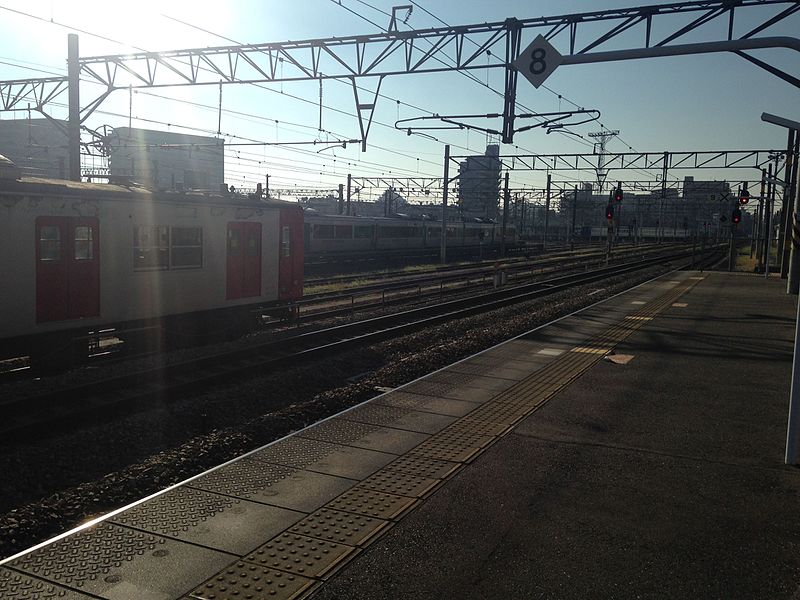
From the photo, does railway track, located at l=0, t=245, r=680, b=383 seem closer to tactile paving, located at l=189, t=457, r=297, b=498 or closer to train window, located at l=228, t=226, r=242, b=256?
train window, located at l=228, t=226, r=242, b=256

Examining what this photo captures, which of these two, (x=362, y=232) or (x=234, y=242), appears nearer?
(x=234, y=242)

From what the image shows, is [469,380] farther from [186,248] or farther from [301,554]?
[186,248]

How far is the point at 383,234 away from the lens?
5053 centimetres

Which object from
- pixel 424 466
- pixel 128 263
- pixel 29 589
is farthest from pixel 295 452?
pixel 128 263

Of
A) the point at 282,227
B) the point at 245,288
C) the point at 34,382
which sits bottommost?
the point at 34,382

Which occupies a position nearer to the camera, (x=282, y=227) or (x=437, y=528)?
(x=437, y=528)

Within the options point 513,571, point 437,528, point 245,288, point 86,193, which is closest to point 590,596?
point 513,571

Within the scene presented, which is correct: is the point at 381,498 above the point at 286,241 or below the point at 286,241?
below

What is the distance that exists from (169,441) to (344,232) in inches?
1477

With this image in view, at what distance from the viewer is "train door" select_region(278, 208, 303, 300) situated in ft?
56.9

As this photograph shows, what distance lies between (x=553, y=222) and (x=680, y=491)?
178544 mm

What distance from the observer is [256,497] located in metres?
6.05

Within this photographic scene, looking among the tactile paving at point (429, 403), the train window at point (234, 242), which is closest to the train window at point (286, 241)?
the train window at point (234, 242)

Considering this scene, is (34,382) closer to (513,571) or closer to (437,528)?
(437,528)
